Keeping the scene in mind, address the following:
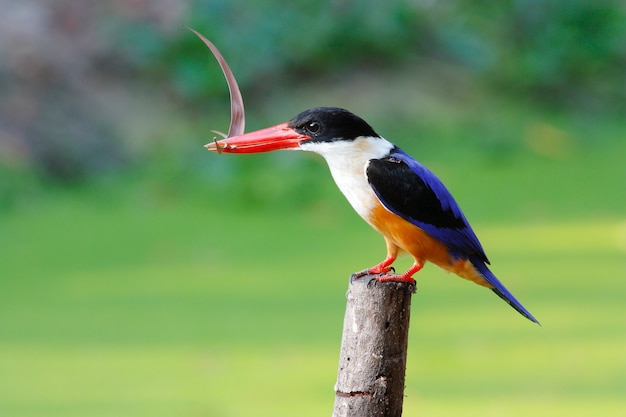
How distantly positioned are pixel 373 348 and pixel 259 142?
305mm

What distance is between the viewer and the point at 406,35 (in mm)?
4805

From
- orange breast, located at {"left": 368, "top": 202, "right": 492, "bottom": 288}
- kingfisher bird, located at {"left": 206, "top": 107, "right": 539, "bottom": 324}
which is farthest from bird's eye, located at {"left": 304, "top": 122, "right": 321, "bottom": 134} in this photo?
orange breast, located at {"left": 368, "top": 202, "right": 492, "bottom": 288}

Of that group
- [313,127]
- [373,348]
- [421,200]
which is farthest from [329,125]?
[373,348]

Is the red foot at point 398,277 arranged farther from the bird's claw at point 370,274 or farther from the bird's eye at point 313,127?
the bird's eye at point 313,127

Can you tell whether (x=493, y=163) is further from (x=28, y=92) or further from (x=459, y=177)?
(x=28, y=92)

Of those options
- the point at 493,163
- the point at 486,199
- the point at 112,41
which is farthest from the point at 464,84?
the point at 112,41

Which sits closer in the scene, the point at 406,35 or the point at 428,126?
the point at 428,126

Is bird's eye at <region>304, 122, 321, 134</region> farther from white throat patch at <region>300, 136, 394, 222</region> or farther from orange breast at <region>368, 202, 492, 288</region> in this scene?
orange breast at <region>368, 202, 492, 288</region>

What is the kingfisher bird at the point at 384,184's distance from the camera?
1466 mm

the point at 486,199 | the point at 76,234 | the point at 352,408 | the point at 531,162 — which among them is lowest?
the point at 352,408

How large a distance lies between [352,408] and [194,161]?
110 inches

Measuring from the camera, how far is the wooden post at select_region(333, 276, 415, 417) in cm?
152

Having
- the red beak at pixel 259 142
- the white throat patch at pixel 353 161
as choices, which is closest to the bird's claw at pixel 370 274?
the white throat patch at pixel 353 161

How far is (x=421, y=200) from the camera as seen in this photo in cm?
151
